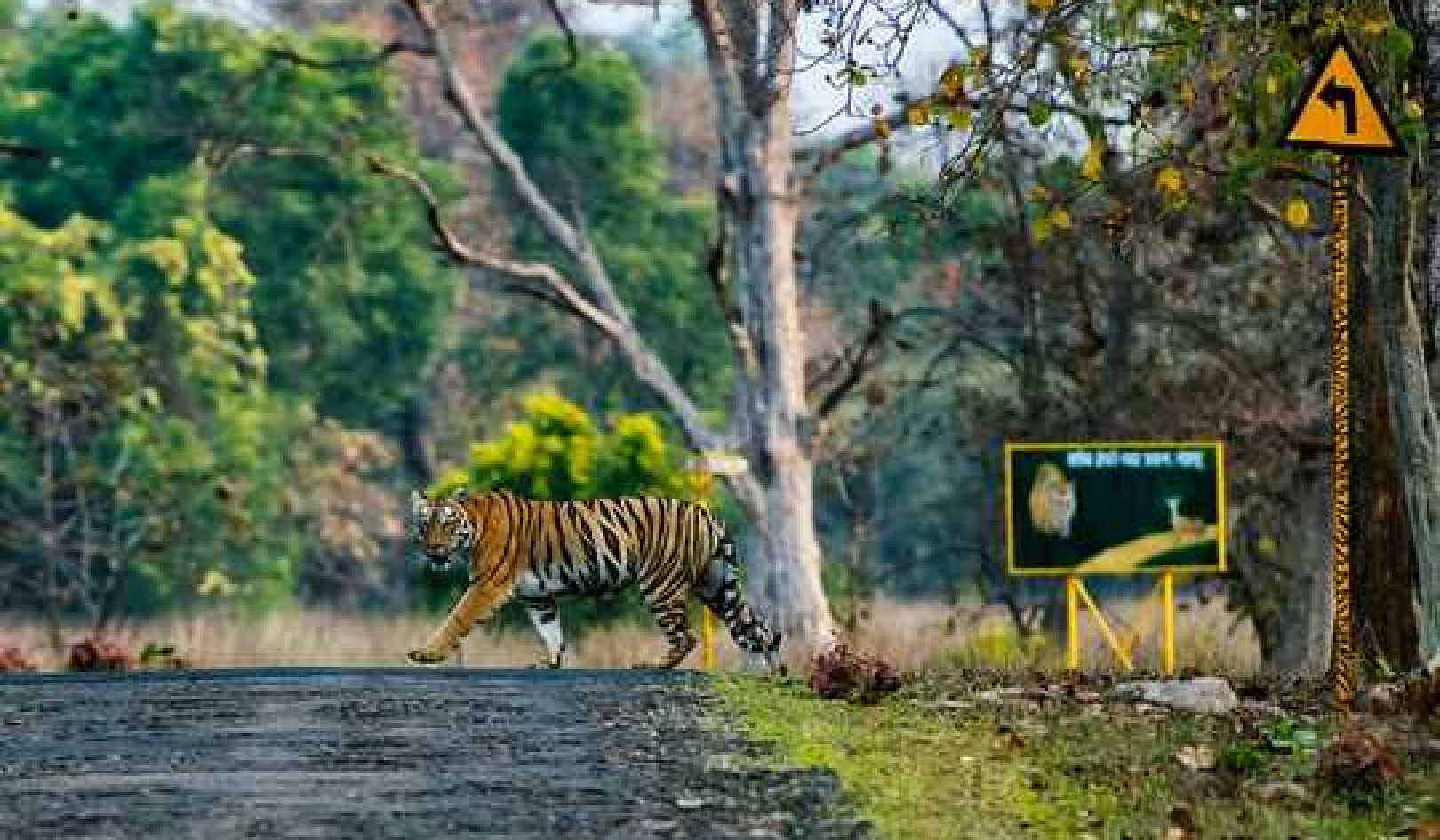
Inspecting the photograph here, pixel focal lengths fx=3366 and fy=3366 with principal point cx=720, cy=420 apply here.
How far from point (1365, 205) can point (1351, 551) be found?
3.16 metres

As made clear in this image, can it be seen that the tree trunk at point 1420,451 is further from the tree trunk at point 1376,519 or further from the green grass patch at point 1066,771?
the green grass patch at point 1066,771

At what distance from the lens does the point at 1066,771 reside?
14555 mm

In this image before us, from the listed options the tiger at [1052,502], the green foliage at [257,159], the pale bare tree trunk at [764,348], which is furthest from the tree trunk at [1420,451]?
the green foliage at [257,159]

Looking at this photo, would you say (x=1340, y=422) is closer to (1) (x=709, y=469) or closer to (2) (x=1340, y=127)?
(2) (x=1340, y=127)

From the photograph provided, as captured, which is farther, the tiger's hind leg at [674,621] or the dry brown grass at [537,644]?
the dry brown grass at [537,644]

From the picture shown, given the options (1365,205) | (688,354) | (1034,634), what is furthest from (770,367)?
(688,354)

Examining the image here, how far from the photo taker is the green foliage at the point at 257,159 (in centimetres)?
5559

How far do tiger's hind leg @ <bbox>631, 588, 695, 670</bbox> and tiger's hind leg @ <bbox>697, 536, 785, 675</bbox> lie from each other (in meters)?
0.21

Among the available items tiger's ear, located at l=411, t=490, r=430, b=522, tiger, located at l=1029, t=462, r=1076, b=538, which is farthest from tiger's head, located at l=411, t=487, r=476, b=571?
tiger, located at l=1029, t=462, r=1076, b=538

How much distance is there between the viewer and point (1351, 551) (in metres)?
20.0

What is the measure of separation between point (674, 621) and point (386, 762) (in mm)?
8686

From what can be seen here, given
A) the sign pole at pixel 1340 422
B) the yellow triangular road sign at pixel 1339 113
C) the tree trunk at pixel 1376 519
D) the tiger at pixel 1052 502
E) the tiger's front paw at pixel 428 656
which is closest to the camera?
the yellow triangular road sign at pixel 1339 113

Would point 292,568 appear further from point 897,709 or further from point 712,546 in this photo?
point 897,709

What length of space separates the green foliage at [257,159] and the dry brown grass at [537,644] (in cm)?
1815
